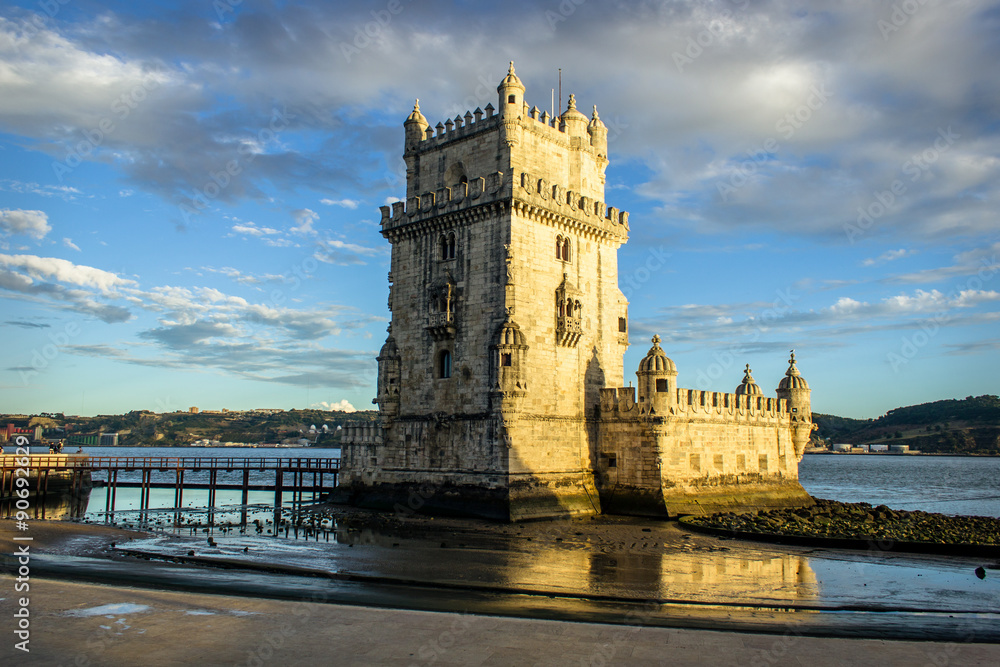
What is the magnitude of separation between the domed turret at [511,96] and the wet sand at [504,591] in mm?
18691

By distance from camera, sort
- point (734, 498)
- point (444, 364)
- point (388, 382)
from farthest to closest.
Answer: point (734, 498) < point (388, 382) < point (444, 364)

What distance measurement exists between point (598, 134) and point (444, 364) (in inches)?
584

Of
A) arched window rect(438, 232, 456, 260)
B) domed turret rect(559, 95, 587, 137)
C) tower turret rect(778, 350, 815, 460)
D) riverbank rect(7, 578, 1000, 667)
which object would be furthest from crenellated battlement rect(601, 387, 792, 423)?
riverbank rect(7, 578, 1000, 667)

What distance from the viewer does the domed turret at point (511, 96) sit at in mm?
34156

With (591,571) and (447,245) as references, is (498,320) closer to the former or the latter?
(447,245)

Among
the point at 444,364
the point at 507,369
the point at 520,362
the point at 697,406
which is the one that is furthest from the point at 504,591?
the point at 697,406

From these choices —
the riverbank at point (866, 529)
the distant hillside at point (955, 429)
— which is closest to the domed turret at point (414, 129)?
the riverbank at point (866, 529)

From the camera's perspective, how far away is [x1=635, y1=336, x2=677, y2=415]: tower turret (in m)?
33.8

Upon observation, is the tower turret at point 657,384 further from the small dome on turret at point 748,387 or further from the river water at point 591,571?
the small dome on turret at point 748,387

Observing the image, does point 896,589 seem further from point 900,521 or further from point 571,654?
point 900,521

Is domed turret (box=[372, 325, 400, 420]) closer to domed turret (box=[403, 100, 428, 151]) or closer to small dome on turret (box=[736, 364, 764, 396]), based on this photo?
domed turret (box=[403, 100, 428, 151])

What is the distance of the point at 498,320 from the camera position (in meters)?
32.6

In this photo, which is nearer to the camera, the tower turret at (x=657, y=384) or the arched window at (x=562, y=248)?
the tower turret at (x=657, y=384)

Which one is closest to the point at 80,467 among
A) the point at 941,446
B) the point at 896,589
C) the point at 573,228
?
the point at 573,228
